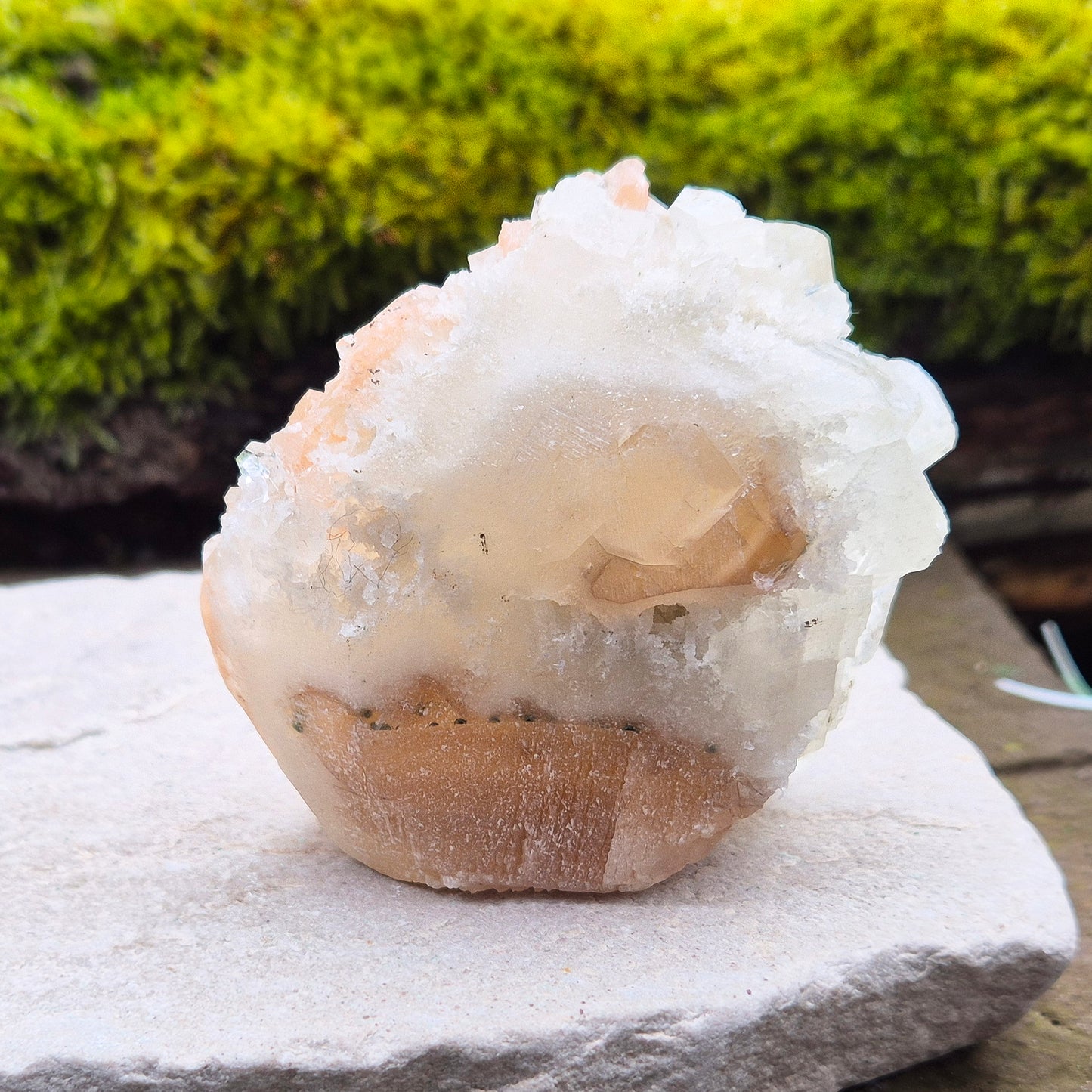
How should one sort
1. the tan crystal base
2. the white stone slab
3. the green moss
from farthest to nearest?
the green moss
the tan crystal base
the white stone slab

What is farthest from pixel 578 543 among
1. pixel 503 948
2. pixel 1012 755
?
pixel 1012 755

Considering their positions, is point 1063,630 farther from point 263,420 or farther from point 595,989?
point 595,989

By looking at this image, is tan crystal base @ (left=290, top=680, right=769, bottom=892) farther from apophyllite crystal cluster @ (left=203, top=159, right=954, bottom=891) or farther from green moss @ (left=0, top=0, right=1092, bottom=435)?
green moss @ (left=0, top=0, right=1092, bottom=435)

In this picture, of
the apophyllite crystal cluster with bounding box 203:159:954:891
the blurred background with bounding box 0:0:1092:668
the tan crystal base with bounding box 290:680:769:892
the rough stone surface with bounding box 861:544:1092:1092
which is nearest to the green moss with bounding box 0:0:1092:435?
the blurred background with bounding box 0:0:1092:668

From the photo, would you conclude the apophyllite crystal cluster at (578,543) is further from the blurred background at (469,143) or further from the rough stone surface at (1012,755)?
the blurred background at (469,143)

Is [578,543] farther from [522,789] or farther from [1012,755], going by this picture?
[1012,755]

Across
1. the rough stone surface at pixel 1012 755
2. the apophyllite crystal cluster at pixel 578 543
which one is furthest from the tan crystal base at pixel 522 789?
the rough stone surface at pixel 1012 755
